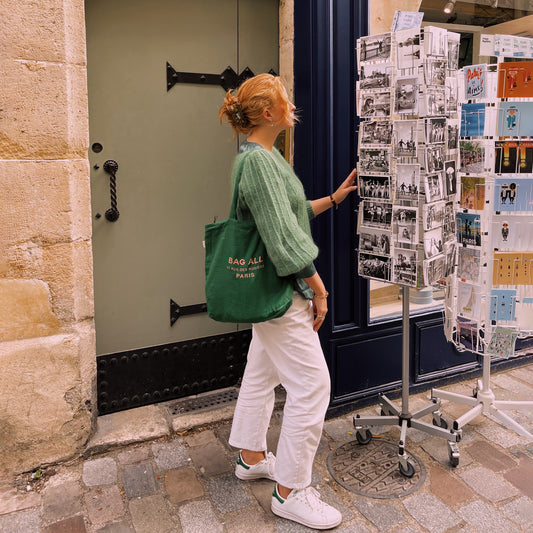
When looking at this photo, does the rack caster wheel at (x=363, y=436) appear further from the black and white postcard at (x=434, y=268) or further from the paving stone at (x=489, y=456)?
the black and white postcard at (x=434, y=268)

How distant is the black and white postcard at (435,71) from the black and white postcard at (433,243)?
720mm

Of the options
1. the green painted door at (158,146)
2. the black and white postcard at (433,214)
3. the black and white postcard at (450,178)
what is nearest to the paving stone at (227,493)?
the green painted door at (158,146)

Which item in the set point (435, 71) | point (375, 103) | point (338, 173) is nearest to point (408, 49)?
point (435, 71)

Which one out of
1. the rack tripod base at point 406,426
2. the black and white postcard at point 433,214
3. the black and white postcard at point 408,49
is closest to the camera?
the black and white postcard at point 408,49

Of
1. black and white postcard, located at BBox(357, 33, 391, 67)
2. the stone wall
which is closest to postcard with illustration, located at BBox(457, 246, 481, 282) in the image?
black and white postcard, located at BBox(357, 33, 391, 67)

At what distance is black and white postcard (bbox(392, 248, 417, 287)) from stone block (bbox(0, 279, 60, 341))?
1.80 meters

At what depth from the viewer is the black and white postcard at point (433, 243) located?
9.91 ft

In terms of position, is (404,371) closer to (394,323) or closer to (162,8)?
(394,323)

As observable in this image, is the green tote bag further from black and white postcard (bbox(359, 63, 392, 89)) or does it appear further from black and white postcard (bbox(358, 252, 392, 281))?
black and white postcard (bbox(359, 63, 392, 89))

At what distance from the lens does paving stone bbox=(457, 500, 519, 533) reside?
9.02 ft

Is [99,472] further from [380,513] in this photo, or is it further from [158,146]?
[158,146]

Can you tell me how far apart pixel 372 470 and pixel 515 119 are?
199 cm

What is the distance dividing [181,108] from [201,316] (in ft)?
4.34

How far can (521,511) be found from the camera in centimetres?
287
